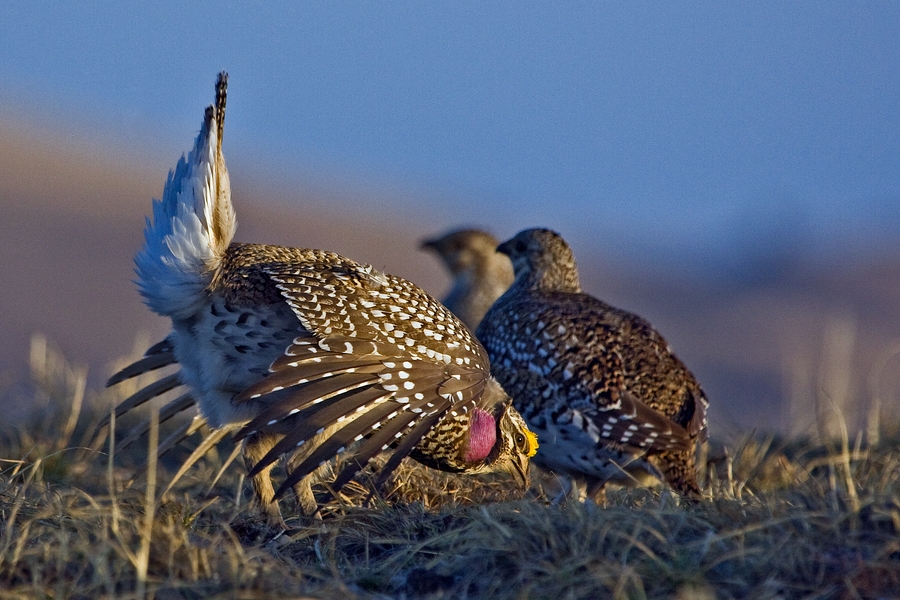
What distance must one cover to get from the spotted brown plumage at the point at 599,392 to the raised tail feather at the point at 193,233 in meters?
1.67

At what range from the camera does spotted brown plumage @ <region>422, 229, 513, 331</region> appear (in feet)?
25.7

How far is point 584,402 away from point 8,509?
8.19ft

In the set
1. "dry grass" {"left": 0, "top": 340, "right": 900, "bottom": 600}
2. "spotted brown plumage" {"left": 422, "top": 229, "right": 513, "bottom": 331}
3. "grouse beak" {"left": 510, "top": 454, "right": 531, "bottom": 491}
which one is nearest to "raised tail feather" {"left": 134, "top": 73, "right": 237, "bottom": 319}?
"dry grass" {"left": 0, "top": 340, "right": 900, "bottom": 600}

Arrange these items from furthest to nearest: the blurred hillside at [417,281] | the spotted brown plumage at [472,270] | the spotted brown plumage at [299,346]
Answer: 1. the blurred hillside at [417,281]
2. the spotted brown plumage at [472,270]
3. the spotted brown plumage at [299,346]

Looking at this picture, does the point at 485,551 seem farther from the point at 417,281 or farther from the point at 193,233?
the point at 417,281

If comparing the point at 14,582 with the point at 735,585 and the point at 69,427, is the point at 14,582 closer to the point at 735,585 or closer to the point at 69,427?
the point at 735,585

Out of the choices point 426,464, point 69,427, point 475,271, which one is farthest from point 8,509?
point 475,271

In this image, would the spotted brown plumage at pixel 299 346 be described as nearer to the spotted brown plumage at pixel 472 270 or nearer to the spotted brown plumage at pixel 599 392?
the spotted brown plumage at pixel 599 392

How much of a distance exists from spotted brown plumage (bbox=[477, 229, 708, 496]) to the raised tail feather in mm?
1675

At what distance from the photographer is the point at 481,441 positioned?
464 centimetres

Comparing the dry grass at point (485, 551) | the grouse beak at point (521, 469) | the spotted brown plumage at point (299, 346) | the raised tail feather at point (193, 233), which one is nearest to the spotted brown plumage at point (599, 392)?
the grouse beak at point (521, 469)

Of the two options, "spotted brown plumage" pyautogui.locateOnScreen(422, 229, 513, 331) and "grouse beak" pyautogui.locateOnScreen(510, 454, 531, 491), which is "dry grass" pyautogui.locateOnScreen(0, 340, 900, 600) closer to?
"grouse beak" pyautogui.locateOnScreen(510, 454, 531, 491)

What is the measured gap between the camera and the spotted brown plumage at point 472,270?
7824 mm

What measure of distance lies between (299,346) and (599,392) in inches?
62.4
